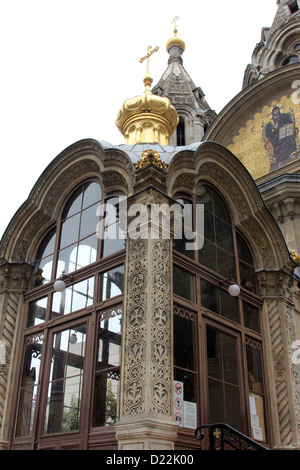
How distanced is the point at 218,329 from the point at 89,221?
301 centimetres

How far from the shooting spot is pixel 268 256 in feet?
36.3

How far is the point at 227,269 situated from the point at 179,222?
5.25 feet

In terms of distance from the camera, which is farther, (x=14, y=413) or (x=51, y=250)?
(x=51, y=250)

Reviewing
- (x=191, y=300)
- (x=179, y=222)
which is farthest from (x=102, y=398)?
(x=179, y=222)

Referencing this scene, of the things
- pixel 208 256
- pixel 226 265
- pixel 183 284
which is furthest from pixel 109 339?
pixel 226 265

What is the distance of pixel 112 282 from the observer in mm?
8570

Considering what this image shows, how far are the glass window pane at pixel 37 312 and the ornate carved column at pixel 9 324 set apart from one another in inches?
8.7

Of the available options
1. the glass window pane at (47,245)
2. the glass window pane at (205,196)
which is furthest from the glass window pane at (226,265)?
the glass window pane at (47,245)

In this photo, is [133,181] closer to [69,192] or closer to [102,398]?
[69,192]

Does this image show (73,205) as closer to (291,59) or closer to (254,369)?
(254,369)

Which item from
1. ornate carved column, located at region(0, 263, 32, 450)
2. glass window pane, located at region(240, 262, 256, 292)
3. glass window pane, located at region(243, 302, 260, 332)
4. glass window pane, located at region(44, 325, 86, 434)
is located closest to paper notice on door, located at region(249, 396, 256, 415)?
glass window pane, located at region(243, 302, 260, 332)

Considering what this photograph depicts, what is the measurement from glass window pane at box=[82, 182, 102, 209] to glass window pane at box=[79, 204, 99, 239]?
0.13 meters
